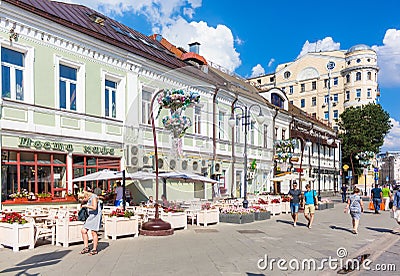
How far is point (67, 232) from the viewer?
10.6 m

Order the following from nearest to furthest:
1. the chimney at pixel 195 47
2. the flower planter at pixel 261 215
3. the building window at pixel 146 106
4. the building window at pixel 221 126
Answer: the flower planter at pixel 261 215 < the building window at pixel 146 106 < the building window at pixel 221 126 < the chimney at pixel 195 47

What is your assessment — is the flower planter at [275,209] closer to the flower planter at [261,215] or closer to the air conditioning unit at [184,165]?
the flower planter at [261,215]

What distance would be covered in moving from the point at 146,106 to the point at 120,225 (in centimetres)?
809

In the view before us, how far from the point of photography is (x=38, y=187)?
50.0 ft

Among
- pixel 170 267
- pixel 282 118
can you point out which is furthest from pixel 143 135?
pixel 282 118

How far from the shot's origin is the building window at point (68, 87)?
54.4ft

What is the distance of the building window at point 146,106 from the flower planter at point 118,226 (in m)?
6.70

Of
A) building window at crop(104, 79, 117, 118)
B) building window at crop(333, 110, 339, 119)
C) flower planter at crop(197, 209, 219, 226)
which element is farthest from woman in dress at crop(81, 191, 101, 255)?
building window at crop(333, 110, 339, 119)

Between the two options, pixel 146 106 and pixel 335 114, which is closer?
pixel 146 106

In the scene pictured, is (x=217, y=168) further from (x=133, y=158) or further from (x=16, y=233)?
(x=16, y=233)

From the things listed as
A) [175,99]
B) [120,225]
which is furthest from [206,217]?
[175,99]

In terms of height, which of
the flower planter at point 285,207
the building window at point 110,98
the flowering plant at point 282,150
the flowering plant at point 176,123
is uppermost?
the building window at point 110,98

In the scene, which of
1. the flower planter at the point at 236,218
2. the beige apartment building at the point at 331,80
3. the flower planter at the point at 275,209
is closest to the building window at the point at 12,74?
the flower planter at the point at 236,218

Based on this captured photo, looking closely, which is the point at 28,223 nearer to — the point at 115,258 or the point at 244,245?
the point at 115,258
